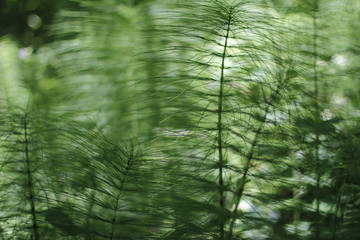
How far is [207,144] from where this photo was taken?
0.78 meters

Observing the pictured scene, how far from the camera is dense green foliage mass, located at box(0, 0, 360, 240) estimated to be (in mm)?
707

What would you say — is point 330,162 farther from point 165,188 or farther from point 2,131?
point 2,131

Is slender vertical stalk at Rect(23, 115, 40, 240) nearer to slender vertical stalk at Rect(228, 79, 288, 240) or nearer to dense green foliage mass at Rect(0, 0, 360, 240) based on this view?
dense green foliage mass at Rect(0, 0, 360, 240)

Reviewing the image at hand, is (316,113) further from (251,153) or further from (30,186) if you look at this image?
(30,186)

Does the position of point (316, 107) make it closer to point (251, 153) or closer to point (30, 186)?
point (251, 153)

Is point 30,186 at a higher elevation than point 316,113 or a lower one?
lower

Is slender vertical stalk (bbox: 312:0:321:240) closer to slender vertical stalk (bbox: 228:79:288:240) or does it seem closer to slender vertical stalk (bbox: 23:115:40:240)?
slender vertical stalk (bbox: 228:79:288:240)

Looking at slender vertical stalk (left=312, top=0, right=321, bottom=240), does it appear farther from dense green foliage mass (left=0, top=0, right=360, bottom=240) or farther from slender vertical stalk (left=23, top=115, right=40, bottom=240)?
slender vertical stalk (left=23, top=115, right=40, bottom=240)

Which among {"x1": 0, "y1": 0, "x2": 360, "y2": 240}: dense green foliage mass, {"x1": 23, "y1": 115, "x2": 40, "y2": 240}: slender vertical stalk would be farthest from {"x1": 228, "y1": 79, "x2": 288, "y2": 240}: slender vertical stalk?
{"x1": 23, "y1": 115, "x2": 40, "y2": 240}: slender vertical stalk

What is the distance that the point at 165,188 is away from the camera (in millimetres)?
681

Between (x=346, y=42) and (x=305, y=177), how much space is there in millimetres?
273

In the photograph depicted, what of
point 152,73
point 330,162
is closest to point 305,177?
point 330,162

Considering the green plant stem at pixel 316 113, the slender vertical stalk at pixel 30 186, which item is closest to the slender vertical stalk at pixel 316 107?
the green plant stem at pixel 316 113

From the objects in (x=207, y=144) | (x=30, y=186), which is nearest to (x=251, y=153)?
(x=207, y=144)
